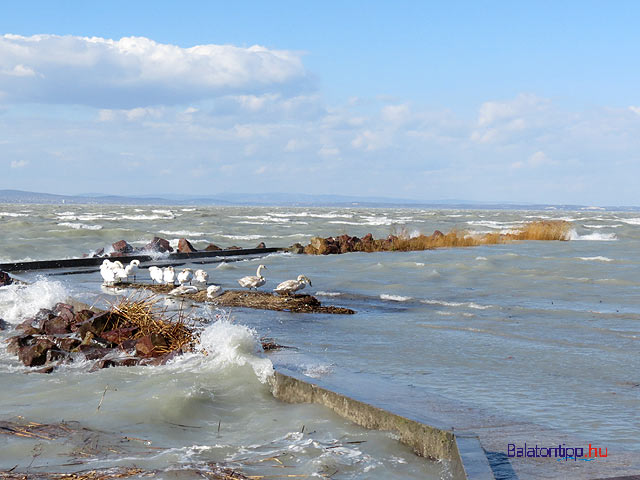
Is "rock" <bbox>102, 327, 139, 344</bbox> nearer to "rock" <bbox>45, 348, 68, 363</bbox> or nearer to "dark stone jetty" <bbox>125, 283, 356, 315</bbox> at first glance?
"rock" <bbox>45, 348, 68, 363</bbox>

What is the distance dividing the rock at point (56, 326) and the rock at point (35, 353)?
3.97 feet

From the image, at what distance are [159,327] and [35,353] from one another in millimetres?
1298

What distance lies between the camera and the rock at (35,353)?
753 centimetres

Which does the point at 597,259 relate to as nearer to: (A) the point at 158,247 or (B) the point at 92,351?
(A) the point at 158,247

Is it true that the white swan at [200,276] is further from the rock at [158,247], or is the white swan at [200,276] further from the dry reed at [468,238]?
the dry reed at [468,238]

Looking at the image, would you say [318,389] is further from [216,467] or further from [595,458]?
[595,458]

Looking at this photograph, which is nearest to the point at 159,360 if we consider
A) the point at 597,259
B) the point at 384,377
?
the point at 384,377

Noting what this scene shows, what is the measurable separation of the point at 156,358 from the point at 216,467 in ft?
10.4

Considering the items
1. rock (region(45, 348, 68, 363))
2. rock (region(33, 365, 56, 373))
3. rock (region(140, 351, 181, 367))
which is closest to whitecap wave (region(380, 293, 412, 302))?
rock (region(140, 351, 181, 367))

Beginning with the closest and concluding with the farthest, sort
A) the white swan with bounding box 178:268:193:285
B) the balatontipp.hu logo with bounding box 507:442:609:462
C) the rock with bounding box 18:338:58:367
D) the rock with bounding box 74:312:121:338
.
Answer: the balatontipp.hu logo with bounding box 507:442:609:462
the rock with bounding box 18:338:58:367
the rock with bounding box 74:312:121:338
the white swan with bounding box 178:268:193:285

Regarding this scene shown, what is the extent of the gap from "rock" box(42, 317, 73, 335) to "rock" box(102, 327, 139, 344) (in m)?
0.95

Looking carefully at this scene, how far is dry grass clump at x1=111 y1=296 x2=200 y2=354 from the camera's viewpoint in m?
7.64

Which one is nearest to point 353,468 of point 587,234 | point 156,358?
point 156,358

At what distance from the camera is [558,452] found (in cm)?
459
